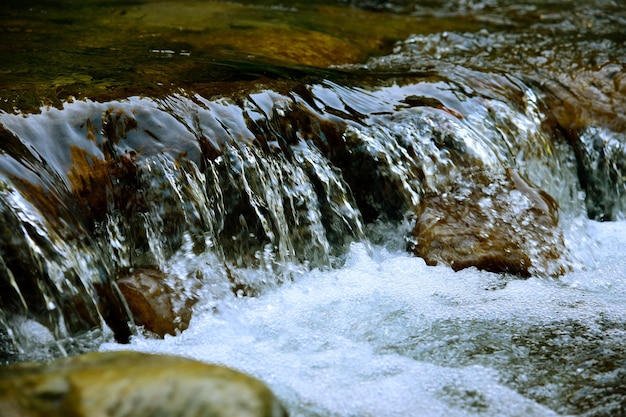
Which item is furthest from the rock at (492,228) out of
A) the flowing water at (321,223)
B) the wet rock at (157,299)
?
the wet rock at (157,299)

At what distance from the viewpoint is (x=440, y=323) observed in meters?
3.52

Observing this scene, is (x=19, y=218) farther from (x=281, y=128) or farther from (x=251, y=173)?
(x=281, y=128)

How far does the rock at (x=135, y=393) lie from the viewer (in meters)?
2.14

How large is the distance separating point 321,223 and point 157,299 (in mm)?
1120

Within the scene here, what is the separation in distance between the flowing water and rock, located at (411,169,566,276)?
64 mm

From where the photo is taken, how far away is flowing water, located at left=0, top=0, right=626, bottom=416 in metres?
3.14

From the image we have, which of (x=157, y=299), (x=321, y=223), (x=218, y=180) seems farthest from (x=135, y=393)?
(x=321, y=223)

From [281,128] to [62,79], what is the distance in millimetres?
1369

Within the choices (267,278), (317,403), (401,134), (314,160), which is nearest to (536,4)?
(401,134)

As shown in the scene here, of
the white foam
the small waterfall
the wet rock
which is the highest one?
the small waterfall

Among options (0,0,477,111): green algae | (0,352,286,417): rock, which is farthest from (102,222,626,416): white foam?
(0,0,477,111): green algae

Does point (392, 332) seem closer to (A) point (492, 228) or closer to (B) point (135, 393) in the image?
(A) point (492, 228)

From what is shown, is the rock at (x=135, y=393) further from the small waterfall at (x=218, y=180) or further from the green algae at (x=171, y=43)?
the green algae at (x=171, y=43)

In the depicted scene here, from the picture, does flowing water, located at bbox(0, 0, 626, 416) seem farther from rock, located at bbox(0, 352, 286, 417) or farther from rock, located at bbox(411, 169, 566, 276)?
rock, located at bbox(0, 352, 286, 417)
